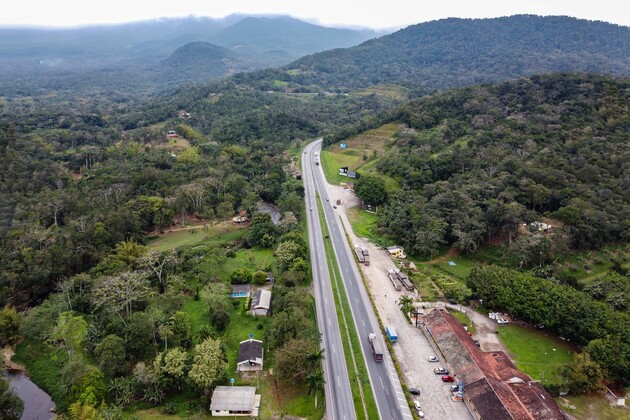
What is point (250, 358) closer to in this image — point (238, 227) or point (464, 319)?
point (464, 319)

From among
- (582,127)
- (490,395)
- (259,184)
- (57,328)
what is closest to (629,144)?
(582,127)

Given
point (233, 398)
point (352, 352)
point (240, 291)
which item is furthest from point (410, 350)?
point (240, 291)

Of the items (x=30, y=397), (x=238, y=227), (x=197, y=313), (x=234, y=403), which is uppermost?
(x=234, y=403)

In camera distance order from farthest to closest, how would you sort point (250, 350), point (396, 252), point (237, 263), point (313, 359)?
1. point (396, 252)
2. point (237, 263)
3. point (250, 350)
4. point (313, 359)

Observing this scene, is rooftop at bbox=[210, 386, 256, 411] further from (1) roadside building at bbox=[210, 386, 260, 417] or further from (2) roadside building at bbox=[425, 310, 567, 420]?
(2) roadside building at bbox=[425, 310, 567, 420]

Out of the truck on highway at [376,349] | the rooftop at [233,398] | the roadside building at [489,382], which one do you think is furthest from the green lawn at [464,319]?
the rooftop at [233,398]

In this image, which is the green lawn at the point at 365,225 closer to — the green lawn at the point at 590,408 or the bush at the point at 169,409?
the green lawn at the point at 590,408
